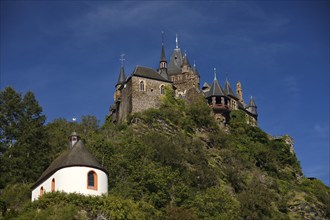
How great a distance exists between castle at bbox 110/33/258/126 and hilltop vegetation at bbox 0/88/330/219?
1.66 m

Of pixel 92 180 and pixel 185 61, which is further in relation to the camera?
pixel 185 61

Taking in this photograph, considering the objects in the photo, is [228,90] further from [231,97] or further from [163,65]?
[163,65]

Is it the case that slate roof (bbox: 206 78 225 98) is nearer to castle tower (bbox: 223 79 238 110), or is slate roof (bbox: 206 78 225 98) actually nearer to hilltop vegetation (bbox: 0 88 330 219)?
castle tower (bbox: 223 79 238 110)

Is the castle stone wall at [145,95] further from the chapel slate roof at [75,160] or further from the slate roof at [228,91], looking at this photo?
the chapel slate roof at [75,160]

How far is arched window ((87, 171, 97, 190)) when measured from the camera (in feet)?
139

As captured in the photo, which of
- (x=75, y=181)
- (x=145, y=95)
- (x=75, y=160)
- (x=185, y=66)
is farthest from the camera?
(x=185, y=66)

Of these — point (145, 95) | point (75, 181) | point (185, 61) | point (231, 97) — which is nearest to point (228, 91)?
point (231, 97)

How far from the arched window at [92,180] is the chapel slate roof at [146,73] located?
30415 mm

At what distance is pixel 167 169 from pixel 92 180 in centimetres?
1149

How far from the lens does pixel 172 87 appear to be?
243 feet

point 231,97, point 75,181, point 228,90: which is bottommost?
point 75,181

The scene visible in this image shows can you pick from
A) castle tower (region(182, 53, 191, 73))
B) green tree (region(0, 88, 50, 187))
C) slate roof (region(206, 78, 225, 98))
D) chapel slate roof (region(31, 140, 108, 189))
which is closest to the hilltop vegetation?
green tree (region(0, 88, 50, 187))

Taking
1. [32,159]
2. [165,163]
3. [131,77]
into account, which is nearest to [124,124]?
[131,77]

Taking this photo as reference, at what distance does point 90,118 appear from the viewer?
74062 mm
